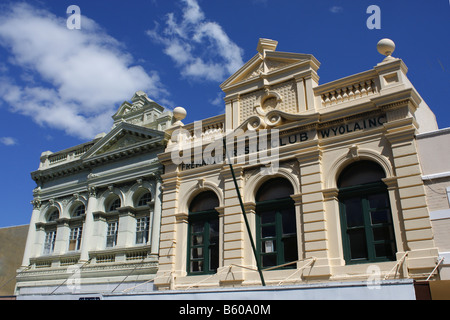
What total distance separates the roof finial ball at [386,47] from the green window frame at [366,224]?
4.55 metres

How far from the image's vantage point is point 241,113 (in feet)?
58.6

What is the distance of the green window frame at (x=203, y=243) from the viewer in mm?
16688

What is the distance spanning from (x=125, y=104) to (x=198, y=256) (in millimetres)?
10008

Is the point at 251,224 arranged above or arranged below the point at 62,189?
below

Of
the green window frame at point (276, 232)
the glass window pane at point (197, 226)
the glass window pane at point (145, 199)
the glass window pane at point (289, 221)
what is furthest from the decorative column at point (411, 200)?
the glass window pane at point (145, 199)

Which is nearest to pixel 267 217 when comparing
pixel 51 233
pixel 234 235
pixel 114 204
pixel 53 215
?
pixel 234 235

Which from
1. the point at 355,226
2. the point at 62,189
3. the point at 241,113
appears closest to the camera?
the point at 355,226

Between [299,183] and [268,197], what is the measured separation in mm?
1454

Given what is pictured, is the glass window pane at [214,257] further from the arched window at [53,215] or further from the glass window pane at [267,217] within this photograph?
the arched window at [53,215]

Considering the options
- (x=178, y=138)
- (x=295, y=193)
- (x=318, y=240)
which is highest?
(x=178, y=138)
